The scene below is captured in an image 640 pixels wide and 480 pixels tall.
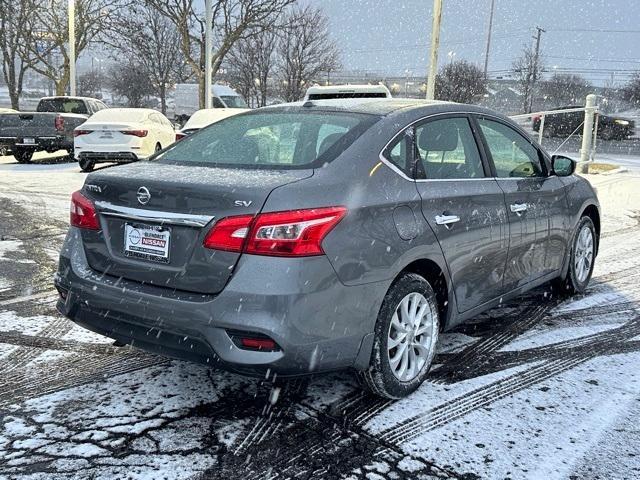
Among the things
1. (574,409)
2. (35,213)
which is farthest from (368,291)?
(35,213)

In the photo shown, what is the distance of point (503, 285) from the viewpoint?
4.19m

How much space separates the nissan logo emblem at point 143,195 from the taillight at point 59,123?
1506 centimetres

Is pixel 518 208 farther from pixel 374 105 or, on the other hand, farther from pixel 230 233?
pixel 230 233

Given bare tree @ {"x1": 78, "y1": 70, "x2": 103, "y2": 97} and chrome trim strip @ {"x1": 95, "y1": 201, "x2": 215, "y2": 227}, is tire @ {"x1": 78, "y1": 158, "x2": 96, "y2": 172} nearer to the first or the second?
chrome trim strip @ {"x1": 95, "y1": 201, "x2": 215, "y2": 227}

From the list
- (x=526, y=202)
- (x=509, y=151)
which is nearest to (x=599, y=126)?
(x=509, y=151)

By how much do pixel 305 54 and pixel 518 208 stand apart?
4357 centimetres

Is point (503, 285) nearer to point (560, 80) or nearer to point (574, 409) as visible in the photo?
point (574, 409)

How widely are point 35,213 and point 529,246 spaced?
7055 millimetres

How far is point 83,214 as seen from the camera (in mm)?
3332

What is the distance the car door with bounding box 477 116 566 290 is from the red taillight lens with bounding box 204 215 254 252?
2.00 metres

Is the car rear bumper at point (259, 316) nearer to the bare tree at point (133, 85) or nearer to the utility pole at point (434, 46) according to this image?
the utility pole at point (434, 46)

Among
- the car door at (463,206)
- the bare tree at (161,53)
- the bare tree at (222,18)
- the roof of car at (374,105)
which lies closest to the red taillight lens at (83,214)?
the roof of car at (374,105)

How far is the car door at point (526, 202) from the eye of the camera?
13.8 feet

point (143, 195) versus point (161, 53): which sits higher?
point (161, 53)
